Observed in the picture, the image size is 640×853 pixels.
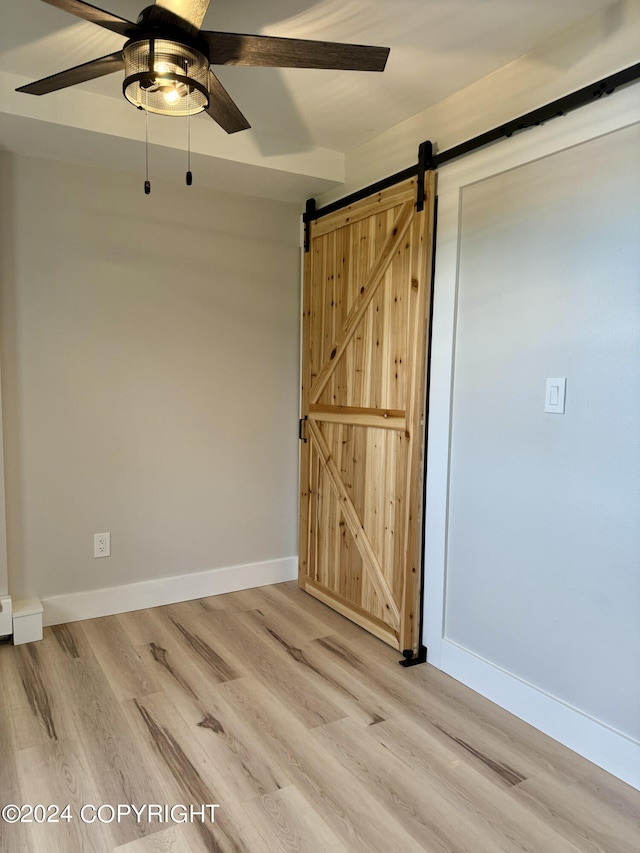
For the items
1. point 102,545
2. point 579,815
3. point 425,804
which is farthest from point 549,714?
point 102,545

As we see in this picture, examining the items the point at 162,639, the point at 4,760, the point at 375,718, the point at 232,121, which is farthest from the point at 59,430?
the point at 375,718

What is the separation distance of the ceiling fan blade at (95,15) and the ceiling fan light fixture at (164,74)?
0.03 meters

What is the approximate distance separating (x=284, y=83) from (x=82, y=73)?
0.90m

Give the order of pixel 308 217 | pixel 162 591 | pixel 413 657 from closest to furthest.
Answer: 1. pixel 413 657
2. pixel 162 591
3. pixel 308 217

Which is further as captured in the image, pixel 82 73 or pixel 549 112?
pixel 549 112

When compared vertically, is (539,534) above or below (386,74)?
below

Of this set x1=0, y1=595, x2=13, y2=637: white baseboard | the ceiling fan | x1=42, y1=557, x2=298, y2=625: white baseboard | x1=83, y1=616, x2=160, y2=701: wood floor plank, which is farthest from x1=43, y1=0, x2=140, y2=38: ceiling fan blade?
x1=42, y1=557, x2=298, y2=625: white baseboard

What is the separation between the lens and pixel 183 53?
1471 millimetres

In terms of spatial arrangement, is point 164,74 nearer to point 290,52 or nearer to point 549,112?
point 290,52

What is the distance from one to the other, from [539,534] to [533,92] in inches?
61.8

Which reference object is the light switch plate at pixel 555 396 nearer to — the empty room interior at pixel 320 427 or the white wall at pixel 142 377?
the empty room interior at pixel 320 427

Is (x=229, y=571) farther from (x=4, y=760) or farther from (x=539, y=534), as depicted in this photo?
(x=539, y=534)

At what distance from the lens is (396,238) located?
2.64 meters

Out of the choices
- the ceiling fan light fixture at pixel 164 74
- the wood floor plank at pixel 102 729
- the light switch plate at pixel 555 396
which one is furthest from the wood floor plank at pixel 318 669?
the ceiling fan light fixture at pixel 164 74
